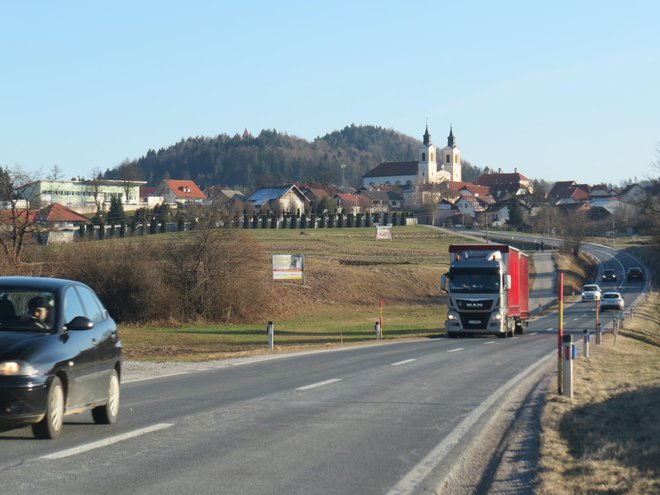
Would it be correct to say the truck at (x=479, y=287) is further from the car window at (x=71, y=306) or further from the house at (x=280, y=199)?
the house at (x=280, y=199)

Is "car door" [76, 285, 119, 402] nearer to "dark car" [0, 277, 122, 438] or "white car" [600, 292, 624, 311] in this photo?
"dark car" [0, 277, 122, 438]

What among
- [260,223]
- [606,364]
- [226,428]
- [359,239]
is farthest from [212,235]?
[260,223]

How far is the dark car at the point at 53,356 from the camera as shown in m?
9.27

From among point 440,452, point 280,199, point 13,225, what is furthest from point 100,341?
point 280,199

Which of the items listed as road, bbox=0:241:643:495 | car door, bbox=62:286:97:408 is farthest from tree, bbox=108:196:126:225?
car door, bbox=62:286:97:408

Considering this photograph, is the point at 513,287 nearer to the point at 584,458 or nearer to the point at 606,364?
the point at 606,364

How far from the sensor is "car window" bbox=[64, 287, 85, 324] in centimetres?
1064

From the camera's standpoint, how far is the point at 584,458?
1034 centimetres

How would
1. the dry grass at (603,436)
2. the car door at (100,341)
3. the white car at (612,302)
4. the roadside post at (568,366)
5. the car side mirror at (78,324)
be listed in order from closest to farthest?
1. the dry grass at (603,436)
2. the car side mirror at (78,324)
3. the car door at (100,341)
4. the roadside post at (568,366)
5. the white car at (612,302)

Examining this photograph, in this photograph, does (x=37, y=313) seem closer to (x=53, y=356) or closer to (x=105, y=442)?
(x=53, y=356)

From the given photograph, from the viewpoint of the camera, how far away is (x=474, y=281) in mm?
39156

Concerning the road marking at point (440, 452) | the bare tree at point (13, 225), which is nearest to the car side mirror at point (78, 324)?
the road marking at point (440, 452)

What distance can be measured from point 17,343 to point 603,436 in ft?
23.6

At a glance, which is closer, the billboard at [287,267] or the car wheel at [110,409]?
the car wheel at [110,409]
